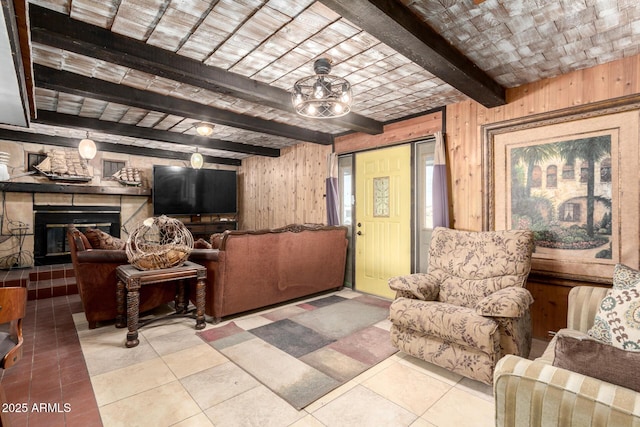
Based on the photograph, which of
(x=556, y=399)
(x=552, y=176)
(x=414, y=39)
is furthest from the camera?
(x=552, y=176)

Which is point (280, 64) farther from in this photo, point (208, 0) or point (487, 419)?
point (487, 419)

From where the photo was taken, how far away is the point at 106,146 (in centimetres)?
570

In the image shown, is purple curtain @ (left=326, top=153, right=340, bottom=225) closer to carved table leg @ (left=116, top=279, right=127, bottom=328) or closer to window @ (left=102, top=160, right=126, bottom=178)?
carved table leg @ (left=116, top=279, right=127, bottom=328)

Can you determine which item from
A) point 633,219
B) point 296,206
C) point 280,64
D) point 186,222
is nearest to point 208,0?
point 280,64

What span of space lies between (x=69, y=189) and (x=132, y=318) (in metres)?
4.21

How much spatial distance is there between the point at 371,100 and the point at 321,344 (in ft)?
8.56

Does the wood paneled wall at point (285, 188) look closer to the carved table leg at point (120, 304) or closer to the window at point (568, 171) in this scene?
the carved table leg at point (120, 304)

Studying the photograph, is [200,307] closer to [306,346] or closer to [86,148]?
[306,346]

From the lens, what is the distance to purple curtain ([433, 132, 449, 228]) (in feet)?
11.5

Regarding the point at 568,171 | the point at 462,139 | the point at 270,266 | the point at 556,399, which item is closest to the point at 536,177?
the point at 568,171

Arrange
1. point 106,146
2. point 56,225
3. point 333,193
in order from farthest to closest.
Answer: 1. point 106,146
2. point 56,225
3. point 333,193

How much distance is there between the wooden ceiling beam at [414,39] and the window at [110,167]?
20.3 ft

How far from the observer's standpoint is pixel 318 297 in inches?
169

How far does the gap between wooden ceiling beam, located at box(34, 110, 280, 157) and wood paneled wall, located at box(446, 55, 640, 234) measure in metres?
3.61
